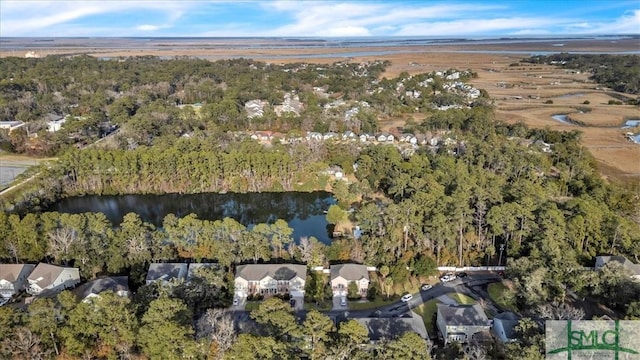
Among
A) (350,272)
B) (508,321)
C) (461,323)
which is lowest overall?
(461,323)

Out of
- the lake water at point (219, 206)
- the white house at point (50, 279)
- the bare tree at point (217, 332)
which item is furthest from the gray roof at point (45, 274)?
the bare tree at point (217, 332)

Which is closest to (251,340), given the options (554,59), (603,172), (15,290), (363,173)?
(15,290)

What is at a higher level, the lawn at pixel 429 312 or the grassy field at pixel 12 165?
the grassy field at pixel 12 165

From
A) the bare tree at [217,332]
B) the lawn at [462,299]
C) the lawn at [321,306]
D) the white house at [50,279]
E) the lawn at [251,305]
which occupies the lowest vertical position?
the lawn at [462,299]

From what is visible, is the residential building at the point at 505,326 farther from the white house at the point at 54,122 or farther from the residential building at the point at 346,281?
the white house at the point at 54,122

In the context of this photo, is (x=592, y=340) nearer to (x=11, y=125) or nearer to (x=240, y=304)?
(x=240, y=304)

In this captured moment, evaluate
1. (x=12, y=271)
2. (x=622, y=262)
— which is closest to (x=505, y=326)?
(x=622, y=262)

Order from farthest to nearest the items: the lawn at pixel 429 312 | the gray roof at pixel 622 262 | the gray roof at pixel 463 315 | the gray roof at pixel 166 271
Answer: the gray roof at pixel 166 271
the gray roof at pixel 622 262
the lawn at pixel 429 312
the gray roof at pixel 463 315
